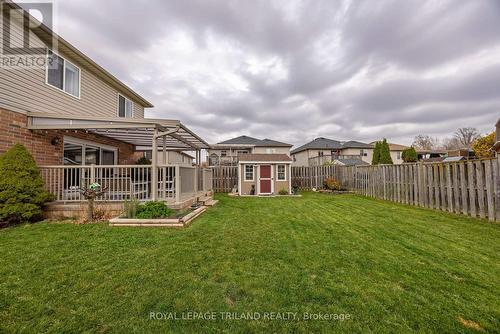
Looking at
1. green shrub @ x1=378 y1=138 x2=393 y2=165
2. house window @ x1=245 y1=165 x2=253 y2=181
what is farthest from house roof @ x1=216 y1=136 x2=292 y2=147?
house window @ x1=245 y1=165 x2=253 y2=181

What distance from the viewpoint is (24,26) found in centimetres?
631

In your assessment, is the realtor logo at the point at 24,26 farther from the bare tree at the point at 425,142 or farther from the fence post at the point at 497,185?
the bare tree at the point at 425,142

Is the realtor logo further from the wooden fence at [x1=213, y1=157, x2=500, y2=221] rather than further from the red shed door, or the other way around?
the wooden fence at [x1=213, y1=157, x2=500, y2=221]

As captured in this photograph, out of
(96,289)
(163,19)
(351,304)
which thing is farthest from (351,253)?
(163,19)

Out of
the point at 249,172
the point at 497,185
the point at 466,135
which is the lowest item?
the point at 497,185

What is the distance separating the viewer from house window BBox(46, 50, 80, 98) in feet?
23.6

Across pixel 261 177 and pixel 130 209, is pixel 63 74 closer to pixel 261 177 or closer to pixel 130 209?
pixel 130 209

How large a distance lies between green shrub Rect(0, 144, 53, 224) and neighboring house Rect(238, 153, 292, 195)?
9706 millimetres

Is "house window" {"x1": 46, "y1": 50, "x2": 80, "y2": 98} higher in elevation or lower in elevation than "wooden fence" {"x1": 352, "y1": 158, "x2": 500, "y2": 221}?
higher

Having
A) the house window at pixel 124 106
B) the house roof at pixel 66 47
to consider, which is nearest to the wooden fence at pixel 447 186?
the house roof at pixel 66 47

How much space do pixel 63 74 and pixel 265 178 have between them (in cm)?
1098

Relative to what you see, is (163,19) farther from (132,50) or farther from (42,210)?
(42,210)

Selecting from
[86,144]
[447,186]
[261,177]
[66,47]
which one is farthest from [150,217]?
[447,186]

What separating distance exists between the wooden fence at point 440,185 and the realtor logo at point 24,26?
13965mm
